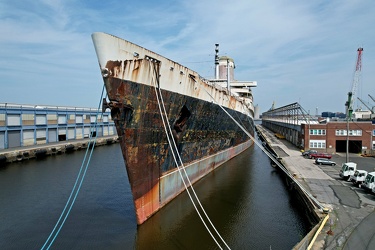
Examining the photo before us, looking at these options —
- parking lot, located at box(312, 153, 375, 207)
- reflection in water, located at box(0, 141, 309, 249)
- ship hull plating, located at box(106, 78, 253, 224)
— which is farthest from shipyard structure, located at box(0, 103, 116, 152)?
parking lot, located at box(312, 153, 375, 207)

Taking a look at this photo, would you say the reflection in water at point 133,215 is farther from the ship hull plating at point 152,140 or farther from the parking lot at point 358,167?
the parking lot at point 358,167

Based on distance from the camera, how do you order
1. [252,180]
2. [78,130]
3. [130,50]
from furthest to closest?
[78,130] < [252,180] < [130,50]

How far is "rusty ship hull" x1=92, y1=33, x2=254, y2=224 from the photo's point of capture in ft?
29.3

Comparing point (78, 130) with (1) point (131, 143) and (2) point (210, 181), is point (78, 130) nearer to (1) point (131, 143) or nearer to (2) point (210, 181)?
(2) point (210, 181)

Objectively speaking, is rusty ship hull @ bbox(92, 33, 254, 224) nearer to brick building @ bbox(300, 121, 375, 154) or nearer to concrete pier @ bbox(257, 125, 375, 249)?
concrete pier @ bbox(257, 125, 375, 249)

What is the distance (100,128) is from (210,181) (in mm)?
31679

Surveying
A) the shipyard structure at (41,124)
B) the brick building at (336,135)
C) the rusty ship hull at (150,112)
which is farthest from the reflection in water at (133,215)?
the brick building at (336,135)

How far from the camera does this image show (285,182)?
1809 centimetres

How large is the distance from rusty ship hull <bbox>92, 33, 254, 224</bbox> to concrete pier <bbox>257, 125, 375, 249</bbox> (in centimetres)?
553

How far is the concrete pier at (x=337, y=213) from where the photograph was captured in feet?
25.0

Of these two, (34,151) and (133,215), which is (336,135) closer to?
(133,215)

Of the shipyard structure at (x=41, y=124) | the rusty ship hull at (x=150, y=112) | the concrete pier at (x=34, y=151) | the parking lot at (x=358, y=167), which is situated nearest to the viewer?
the rusty ship hull at (x=150, y=112)

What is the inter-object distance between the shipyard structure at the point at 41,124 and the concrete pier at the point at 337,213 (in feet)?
55.7

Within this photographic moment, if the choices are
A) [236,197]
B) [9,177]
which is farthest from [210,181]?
[9,177]
